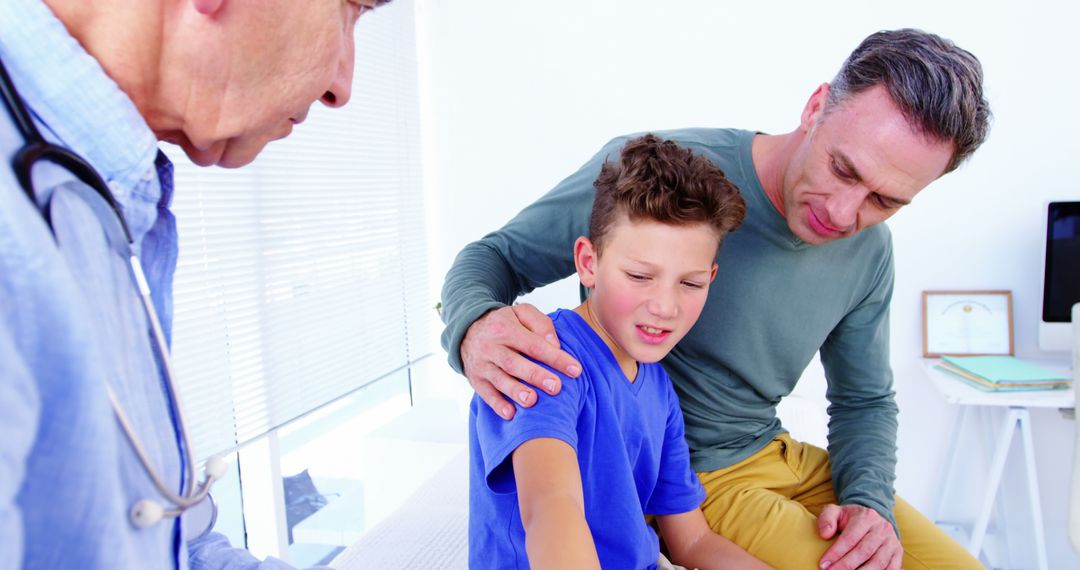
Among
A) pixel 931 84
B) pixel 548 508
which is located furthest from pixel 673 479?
pixel 931 84

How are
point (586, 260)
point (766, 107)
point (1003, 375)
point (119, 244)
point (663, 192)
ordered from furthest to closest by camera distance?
point (766, 107)
point (1003, 375)
point (586, 260)
point (663, 192)
point (119, 244)

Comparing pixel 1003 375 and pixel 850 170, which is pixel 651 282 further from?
pixel 1003 375

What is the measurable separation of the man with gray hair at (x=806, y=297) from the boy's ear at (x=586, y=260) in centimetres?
14

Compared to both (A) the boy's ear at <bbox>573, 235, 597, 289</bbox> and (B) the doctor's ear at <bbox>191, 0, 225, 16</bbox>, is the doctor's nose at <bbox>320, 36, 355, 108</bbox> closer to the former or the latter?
(B) the doctor's ear at <bbox>191, 0, 225, 16</bbox>

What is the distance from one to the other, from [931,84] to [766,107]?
176cm

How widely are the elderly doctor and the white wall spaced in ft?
8.13

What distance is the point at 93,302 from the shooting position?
18.3 inches

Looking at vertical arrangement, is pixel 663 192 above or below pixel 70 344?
above

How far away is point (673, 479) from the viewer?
1.28 metres

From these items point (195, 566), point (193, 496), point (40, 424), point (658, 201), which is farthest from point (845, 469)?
point (40, 424)

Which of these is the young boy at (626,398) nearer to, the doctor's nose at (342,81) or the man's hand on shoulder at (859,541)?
the man's hand on shoulder at (859,541)

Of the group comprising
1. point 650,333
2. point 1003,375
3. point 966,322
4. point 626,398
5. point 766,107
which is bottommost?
point 1003,375

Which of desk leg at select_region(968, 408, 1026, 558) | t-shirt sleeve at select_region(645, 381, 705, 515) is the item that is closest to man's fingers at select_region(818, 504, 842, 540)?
t-shirt sleeve at select_region(645, 381, 705, 515)

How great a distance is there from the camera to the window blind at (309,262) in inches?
82.1
